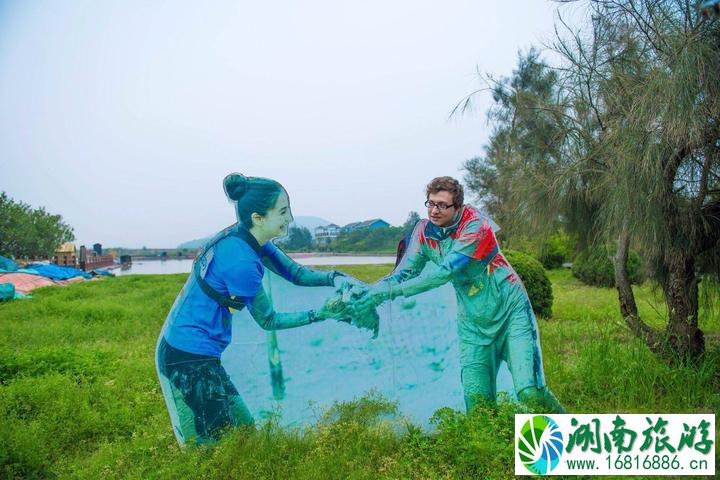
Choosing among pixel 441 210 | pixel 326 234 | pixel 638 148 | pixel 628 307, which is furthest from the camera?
pixel 628 307

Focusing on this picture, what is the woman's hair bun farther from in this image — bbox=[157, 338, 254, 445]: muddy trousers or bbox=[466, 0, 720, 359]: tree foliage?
bbox=[466, 0, 720, 359]: tree foliage

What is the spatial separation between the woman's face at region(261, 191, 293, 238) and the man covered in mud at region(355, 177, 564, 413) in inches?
26.1

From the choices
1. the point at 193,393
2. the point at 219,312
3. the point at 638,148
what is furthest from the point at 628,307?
the point at 193,393

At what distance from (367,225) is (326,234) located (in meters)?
0.32

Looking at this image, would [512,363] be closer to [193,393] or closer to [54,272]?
[193,393]

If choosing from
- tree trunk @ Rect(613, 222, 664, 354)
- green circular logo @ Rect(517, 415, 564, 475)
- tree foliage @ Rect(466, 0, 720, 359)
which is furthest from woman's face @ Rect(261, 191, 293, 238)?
tree trunk @ Rect(613, 222, 664, 354)

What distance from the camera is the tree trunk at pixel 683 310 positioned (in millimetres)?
3771

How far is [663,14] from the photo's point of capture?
3.49m

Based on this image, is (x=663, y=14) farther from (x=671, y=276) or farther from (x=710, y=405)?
(x=710, y=405)

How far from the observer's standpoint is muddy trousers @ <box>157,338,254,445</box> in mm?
2979

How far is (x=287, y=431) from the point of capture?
9.90ft

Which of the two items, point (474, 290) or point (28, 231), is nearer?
point (474, 290)

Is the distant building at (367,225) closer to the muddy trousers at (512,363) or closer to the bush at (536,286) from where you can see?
the muddy trousers at (512,363)

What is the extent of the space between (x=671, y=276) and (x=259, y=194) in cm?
330
